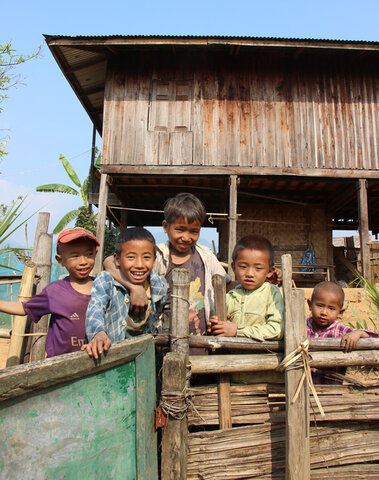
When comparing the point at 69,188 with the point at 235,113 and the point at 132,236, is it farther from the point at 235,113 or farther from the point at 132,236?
the point at 132,236

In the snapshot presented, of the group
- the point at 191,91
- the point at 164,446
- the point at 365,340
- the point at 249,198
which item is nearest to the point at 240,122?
the point at 191,91

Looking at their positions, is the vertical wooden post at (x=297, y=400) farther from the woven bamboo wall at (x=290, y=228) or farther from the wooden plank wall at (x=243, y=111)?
the woven bamboo wall at (x=290, y=228)

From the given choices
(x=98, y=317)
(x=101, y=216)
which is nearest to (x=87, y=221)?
(x=101, y=216)

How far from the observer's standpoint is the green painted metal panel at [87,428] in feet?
4.28

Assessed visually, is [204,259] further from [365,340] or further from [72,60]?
[72,60]

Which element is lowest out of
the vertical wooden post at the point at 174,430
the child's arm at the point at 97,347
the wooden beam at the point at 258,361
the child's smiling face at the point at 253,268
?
the vertical wooden post at the point at 174,430

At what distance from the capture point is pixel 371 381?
2.14m

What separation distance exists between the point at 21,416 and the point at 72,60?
9.01m

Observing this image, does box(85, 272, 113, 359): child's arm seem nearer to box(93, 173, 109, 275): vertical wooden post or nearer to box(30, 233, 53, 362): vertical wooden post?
box(30, 233, 53, 362): vertical wooden post

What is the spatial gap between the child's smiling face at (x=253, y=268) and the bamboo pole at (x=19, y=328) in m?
2.01

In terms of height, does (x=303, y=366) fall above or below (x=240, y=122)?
below

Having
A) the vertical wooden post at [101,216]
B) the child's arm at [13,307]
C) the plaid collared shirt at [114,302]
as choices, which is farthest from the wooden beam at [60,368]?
the vertical wooden post at [101,216]

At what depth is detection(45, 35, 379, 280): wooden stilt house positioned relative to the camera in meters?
8.19

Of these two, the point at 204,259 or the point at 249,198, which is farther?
the point at 249,198
